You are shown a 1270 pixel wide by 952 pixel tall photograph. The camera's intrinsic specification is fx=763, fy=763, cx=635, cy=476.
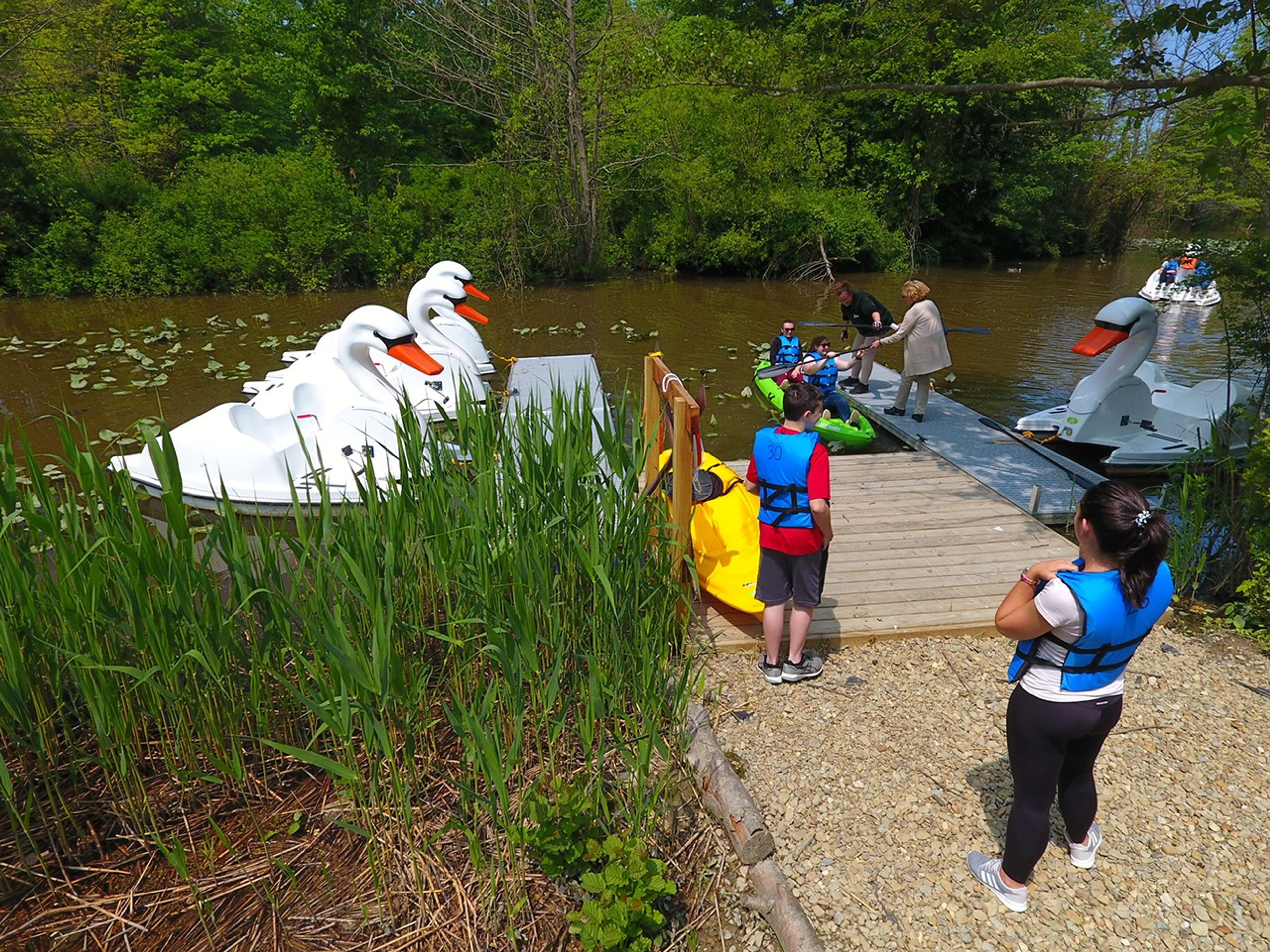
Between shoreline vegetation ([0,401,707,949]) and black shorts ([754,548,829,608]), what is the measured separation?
2.08 ft

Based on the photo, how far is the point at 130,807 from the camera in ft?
7.67

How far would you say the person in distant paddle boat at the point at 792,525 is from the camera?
3070mm

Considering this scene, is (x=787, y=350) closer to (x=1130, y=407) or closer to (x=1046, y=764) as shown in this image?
(x=1130, y=407)

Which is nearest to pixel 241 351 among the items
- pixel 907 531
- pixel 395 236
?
pixel 395 236

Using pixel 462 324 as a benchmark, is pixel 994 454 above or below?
below

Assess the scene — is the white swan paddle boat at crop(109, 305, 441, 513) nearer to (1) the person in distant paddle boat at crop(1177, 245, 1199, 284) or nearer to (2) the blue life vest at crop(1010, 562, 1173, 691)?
(2) the blue life vest at crop(1010, 562, 1173, 691)

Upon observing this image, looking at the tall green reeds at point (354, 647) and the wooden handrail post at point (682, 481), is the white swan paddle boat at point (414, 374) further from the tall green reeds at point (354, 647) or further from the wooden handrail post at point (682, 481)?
the tall green reeds at point (354, 647)

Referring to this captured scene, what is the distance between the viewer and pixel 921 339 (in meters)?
6.81

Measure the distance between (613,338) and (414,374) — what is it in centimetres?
539

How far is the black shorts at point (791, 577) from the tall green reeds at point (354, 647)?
0.55 m

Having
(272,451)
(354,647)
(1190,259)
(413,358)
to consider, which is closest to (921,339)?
(1190,259)

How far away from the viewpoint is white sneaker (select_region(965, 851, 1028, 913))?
2.34 metres

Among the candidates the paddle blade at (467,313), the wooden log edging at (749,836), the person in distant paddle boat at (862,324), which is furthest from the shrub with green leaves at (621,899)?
the paddle blade at (467,313)

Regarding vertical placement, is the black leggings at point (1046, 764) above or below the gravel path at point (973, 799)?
Answer: above
